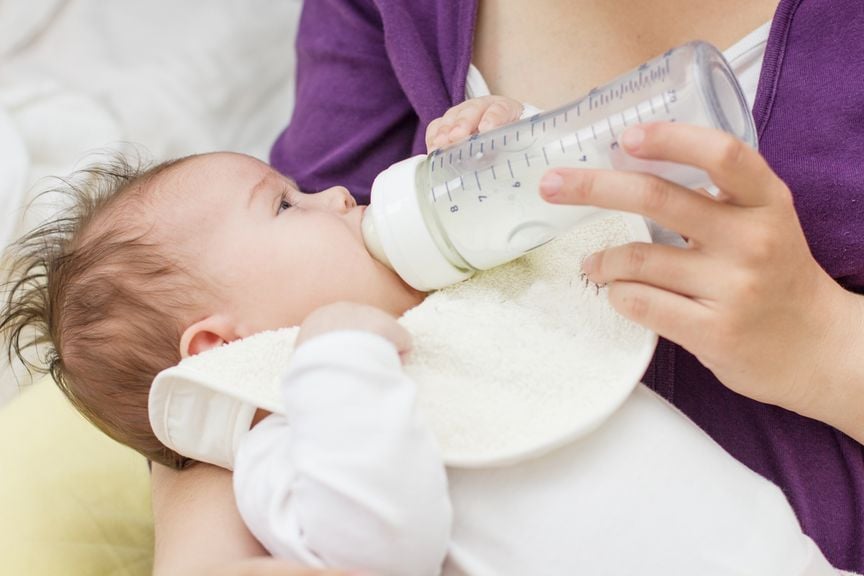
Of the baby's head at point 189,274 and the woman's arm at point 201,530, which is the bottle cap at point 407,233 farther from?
the woman's arm at point 201,530

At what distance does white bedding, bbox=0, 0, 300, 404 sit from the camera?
1.58 m

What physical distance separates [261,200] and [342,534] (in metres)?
0.40

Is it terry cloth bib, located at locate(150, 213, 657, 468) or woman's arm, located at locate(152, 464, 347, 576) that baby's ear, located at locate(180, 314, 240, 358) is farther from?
woman's arm, located at locate(152, 464, 347, 576)

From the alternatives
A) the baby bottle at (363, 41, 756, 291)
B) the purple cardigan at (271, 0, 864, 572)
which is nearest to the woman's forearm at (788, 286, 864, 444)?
the purple cardigan at (271, 0, 864, 572)

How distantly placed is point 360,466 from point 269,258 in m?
0.30

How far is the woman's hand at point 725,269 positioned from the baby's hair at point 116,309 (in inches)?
17.1

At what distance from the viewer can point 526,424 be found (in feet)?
2.74

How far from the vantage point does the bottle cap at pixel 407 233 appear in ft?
2.90

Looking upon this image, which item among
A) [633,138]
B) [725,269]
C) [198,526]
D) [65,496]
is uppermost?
[633,138]

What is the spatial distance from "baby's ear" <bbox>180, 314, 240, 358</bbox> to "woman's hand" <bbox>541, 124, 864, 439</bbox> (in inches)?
14.6

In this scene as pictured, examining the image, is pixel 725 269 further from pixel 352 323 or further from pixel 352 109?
pixel 352 109

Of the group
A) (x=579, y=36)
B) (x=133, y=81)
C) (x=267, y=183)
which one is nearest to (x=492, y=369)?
(x=267, y=183)

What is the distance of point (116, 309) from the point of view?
96 cm

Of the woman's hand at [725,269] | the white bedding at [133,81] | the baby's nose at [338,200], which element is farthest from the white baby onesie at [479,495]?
the white bedding at [133,81]
